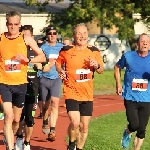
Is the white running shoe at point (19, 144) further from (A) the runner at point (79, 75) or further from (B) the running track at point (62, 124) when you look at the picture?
(A) the runner at point (79, 75)

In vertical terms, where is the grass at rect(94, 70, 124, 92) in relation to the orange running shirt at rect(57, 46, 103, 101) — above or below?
below

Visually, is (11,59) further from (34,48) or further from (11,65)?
(34,48)

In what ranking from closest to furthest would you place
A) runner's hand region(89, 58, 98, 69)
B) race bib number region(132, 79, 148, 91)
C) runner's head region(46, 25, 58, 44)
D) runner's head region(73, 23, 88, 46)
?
runner's hand region(89, 58, 98, 69)
runner's head region(73, 23, 88, 46)
race bib number region(132, 79, 148, 91)
runner's head region(46, 25, 58, 44)

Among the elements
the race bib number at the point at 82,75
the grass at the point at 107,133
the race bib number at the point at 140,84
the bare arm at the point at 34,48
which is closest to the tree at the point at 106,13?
the grass at the point at 107,133

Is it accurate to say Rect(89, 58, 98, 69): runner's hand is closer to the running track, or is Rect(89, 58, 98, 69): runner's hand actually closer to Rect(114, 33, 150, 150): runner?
Rect(114, 33, 150, 150): runner

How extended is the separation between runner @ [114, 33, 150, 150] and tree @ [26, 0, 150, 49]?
24.5 metres

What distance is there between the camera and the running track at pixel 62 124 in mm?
12250

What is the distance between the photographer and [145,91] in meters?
10.9

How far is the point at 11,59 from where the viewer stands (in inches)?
397

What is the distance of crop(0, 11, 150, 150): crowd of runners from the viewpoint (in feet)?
33.1

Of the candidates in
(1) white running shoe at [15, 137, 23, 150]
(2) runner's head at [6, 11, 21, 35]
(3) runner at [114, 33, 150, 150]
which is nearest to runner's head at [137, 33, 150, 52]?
(3) runner at [114, 33, 150, 150]

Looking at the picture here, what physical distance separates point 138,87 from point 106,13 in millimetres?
25843

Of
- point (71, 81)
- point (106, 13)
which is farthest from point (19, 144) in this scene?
point (106, 13)

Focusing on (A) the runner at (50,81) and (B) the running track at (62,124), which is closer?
(B) the running track at (62,124)
